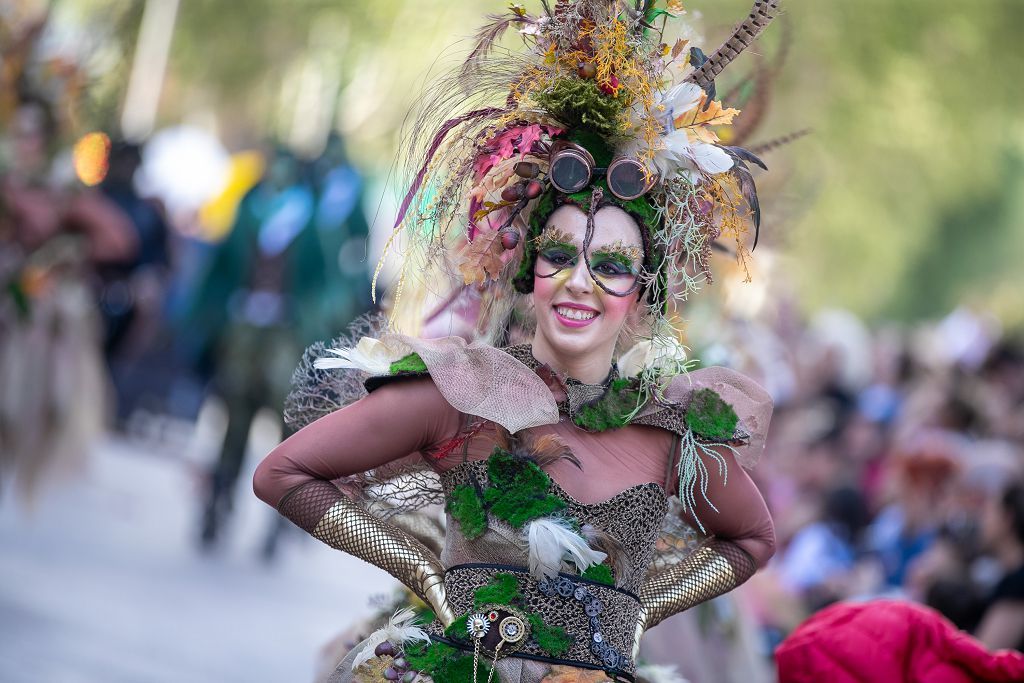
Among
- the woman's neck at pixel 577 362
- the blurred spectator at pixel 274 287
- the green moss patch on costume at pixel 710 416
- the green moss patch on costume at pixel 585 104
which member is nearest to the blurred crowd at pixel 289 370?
the blurred spectator at pixel 274 287

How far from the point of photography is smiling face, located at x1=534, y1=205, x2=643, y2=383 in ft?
10.9

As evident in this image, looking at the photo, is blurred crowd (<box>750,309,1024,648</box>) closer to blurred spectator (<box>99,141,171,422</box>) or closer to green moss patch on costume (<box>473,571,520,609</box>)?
green moss patch on costume (<box>473,571,520,609</box>)

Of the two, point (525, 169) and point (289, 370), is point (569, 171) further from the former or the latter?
point (289, 370)

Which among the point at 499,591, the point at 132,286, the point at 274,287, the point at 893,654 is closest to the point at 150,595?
the point at 274,287

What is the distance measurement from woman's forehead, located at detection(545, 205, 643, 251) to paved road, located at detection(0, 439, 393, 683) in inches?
126

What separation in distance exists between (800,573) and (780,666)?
3.54 meters

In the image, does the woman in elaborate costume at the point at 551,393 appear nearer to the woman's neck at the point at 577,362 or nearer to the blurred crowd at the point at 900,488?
the woman's neck at the point at 577,362

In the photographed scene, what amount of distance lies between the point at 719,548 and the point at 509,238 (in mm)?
938

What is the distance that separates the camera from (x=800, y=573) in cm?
760

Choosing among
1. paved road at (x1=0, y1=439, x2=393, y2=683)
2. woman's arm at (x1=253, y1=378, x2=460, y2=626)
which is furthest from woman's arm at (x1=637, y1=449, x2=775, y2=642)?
paved road at (x1=0, y1=439, x2=393, y2=683)

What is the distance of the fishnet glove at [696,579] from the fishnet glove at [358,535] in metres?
0.54

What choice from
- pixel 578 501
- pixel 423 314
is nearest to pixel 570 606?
pixel 578 501

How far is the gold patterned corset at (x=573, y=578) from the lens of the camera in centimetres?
317

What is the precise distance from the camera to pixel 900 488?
7.83 metres
